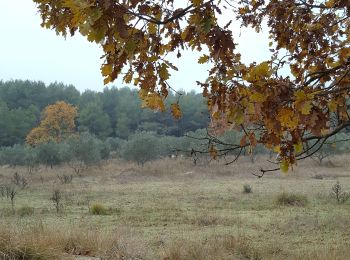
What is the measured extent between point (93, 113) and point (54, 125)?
8.57 metres

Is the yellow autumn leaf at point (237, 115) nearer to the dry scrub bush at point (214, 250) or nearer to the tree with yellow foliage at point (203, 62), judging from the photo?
the tree with yellow foliage at point (203, 62)

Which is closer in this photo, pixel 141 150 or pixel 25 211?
pixel 25 211

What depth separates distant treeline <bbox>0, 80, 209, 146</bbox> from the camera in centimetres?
6300

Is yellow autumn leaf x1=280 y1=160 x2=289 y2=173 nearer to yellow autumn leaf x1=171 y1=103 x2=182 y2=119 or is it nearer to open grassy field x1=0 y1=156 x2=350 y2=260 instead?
yellow autumn leaf x1=171 y1=103 x2=182 y2=119

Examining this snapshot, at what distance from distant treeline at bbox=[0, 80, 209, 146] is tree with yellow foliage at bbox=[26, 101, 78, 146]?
3.64 meters

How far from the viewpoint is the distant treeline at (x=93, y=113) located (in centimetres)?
6300

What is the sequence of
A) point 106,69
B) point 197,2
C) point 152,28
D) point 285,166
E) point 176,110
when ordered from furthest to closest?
point 285,166 < point 176,110 < point 152,28 < point 106,69 < point 197,2

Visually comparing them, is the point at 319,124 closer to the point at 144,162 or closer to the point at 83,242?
the point at 83,242

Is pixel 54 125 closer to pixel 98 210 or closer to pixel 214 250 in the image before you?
pixel 98 210

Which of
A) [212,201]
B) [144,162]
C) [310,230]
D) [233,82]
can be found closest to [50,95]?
[144,162]

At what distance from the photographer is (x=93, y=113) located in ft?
227

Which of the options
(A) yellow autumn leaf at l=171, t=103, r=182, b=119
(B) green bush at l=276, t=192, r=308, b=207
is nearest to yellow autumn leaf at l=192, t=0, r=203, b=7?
(A) yellow autumn leaf at l=171, t=103, r=182, b=119

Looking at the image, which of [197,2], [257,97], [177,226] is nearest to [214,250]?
[177,226]

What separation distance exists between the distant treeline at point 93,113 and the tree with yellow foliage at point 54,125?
3.64 m
